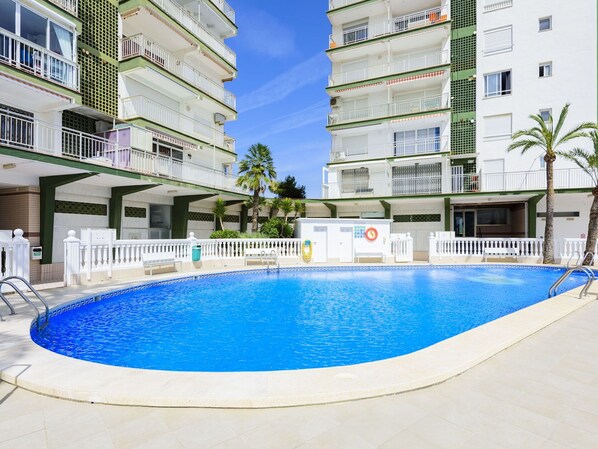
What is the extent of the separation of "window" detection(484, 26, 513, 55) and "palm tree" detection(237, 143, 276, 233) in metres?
18.3

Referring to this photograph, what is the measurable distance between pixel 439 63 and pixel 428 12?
15.5 ft

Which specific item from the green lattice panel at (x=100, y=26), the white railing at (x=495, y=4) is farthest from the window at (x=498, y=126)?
the green lattice panel at (x=100, y=26)

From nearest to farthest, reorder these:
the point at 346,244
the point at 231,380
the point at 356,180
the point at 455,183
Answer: the point at 231,380, the point at 346,244, the point at 455,183, the point at 356,180

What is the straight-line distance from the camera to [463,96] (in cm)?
Result: 2569

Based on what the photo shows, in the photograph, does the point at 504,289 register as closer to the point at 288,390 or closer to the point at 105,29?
the point at 288,390

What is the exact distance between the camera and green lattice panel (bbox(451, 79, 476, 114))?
25422 mm

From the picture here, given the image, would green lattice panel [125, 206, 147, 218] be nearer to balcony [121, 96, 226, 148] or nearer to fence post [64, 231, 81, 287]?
balcony [121, 96, 226, 148]

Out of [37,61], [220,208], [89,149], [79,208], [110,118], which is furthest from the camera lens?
[220,208]

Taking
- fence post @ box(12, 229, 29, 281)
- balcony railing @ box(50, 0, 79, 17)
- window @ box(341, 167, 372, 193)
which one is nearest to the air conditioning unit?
window @ box(341, 167, 372, 193)

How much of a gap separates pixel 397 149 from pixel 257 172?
1228 cm

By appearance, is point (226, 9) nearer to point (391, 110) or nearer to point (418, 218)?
point (391, 110)

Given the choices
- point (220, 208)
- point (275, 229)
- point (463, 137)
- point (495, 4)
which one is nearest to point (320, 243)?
point (275, 229)

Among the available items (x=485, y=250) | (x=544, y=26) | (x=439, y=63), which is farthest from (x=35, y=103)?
(x=544, y=26)

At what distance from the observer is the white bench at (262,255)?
1798 centimetres
